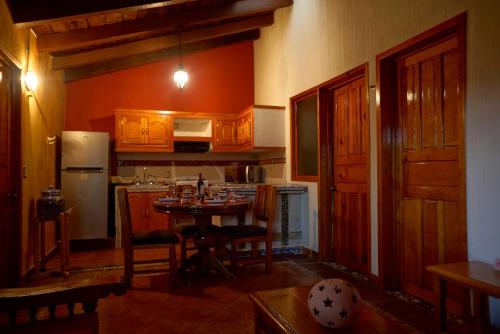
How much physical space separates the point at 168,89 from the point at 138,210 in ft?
7.34

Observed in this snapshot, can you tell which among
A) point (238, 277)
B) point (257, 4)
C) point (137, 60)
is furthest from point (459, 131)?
point (137, 60)

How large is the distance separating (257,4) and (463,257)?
4.10 m

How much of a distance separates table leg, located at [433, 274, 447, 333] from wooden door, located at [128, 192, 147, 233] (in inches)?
162

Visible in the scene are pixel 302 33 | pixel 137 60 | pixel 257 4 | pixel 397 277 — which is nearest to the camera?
pixel 397 277

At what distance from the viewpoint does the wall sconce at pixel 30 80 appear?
149 inches

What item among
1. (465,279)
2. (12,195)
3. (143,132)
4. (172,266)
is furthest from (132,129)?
(465,279)

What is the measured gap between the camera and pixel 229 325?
8.29 ft

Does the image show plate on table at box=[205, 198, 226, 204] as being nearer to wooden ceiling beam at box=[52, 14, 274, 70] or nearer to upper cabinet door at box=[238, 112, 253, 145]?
upper cabinet door at box=[238, 112, 253, 145]

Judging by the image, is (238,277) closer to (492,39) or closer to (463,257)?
(463,257)

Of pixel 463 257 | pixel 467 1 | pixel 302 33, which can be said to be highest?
pixel 302 33

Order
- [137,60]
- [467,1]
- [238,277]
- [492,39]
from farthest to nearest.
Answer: [137,60] < [238,277] < [467,1] < [492,39]

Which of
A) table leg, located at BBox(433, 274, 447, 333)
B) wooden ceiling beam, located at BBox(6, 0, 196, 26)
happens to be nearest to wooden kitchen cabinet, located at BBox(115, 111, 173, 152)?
wooden ceiling beam, located at BBox(6, 0, 196, 26)

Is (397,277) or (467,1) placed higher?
(467,1)

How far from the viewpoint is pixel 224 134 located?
615 centimetres
